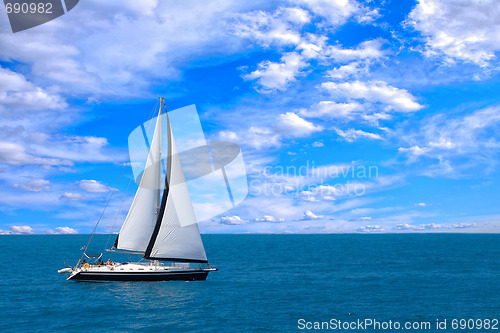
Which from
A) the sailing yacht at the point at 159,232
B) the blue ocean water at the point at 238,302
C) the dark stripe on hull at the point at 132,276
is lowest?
the blue ocean water at the point at 238,302

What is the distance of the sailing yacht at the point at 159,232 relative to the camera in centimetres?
4447

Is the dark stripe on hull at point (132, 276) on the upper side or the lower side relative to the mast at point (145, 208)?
lower

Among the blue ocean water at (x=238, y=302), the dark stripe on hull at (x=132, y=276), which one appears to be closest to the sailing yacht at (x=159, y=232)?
the dark stripe on hull at (x=132, y=276)

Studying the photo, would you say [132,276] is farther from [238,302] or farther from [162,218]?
[238,302]

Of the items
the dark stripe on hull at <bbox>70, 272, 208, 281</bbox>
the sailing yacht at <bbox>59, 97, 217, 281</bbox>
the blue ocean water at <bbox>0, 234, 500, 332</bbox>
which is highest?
the sailing yacht at <bbox>59, 97, 217, 281</bbox>

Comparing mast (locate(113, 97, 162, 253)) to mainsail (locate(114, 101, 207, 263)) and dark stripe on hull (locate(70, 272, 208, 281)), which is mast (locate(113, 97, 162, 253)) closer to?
mainsail (locate(114, 101, 207, 263))

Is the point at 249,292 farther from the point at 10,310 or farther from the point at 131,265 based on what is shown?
the point at 10,310

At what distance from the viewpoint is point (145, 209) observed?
4656 cm

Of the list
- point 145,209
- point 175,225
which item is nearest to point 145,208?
point 145,209

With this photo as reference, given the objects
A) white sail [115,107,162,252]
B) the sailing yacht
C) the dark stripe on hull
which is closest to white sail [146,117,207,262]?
the sailing yacht

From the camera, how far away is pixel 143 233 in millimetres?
46312

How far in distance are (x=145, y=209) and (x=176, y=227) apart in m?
4.84

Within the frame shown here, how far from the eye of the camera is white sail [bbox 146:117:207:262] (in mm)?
44925

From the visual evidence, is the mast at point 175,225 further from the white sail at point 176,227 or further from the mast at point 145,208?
the mast at point 145,208
